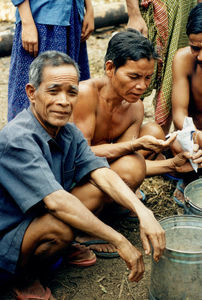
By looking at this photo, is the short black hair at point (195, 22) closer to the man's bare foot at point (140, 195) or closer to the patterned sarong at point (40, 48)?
the patterned sarong at point (40, 48)

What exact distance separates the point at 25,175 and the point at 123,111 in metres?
1.53

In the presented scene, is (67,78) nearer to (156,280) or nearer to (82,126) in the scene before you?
(82,126)

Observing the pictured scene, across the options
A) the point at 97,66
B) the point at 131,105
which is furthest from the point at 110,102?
the point at 97,66

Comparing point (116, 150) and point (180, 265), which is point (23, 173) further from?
point (116, 150)

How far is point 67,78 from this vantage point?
2.53 m

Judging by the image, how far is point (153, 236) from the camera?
2291 millimetres

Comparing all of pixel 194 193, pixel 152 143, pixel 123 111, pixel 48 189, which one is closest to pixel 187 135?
pixel 152 143

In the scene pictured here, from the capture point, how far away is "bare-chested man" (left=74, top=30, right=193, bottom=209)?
3182 millimetres

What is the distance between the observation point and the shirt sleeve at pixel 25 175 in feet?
7.47

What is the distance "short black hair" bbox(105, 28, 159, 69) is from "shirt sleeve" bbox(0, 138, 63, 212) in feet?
3.96

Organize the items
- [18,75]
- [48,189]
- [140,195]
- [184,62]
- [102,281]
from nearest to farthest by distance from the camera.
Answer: [48,189], [102,281], [18,75], [140,195], [184,62]

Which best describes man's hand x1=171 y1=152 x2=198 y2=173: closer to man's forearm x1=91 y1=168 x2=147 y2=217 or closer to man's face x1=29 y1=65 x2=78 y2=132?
man's forearm x1=91 y1=168 x2=147 y2=217

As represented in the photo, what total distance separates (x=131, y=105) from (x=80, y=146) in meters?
0.99

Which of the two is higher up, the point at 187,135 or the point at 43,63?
the point at 43,63
